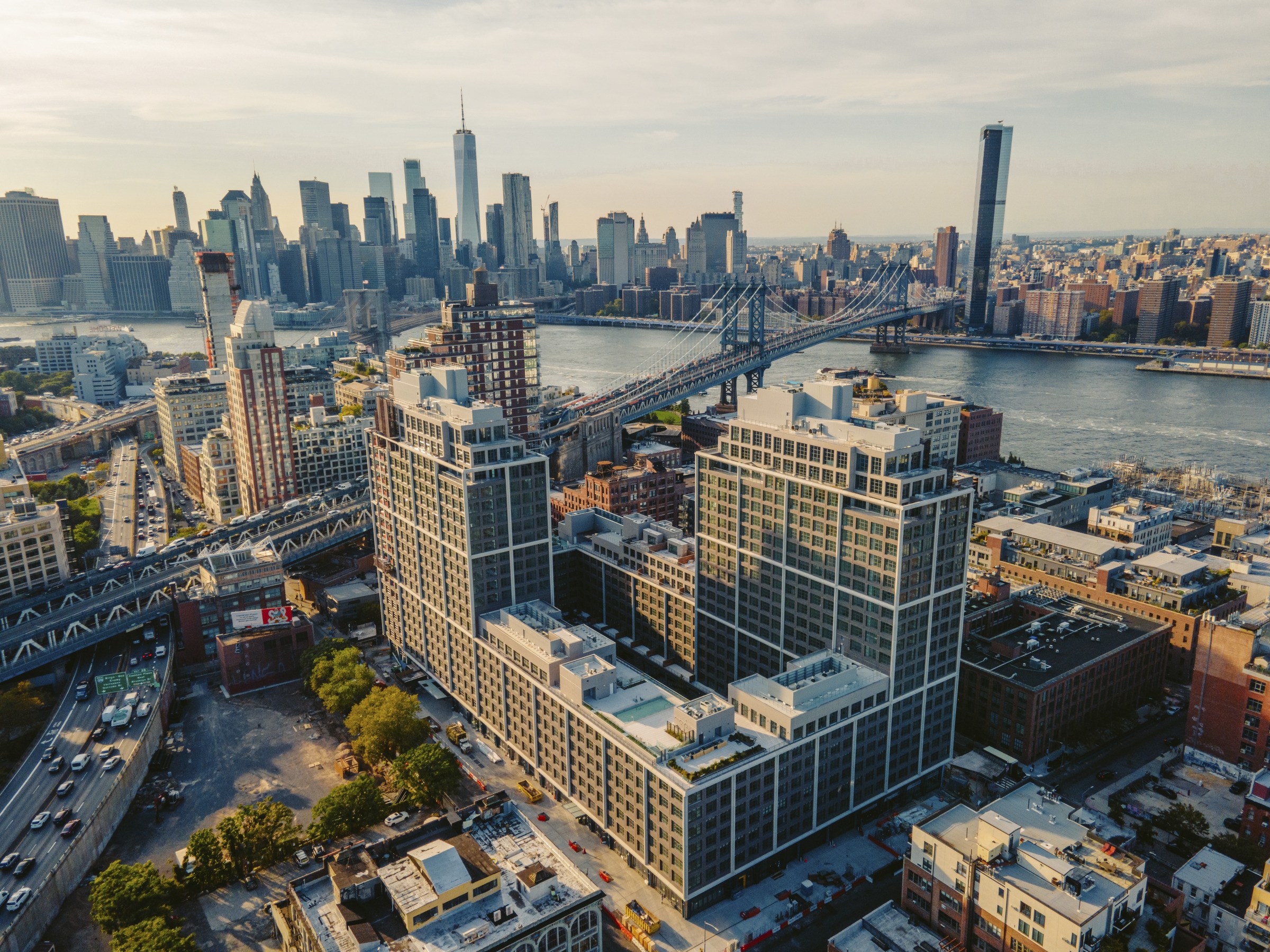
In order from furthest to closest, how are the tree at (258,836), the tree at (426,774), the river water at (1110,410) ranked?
the river water at (1110,410) → the tree at (426,774) → the tree at (258,836)

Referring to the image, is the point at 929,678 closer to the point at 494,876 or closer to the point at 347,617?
the point at 494,876

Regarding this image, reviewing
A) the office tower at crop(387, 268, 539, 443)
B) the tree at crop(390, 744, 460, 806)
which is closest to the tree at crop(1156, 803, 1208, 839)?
the tree at crop(390, 744, 460, 806)

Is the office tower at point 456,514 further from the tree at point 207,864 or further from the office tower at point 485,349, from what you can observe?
the office tower at point 485,349

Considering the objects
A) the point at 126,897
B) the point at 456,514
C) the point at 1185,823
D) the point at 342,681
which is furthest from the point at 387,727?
the point at 1185,823

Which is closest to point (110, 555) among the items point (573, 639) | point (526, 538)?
point (526, 538)

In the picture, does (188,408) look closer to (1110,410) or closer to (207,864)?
(207,864)

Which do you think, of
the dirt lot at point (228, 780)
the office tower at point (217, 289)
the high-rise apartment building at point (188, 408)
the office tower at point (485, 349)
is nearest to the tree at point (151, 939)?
the dirt lot at point (228, 780)

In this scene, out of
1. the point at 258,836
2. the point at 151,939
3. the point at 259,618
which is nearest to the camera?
the point at 151,939
